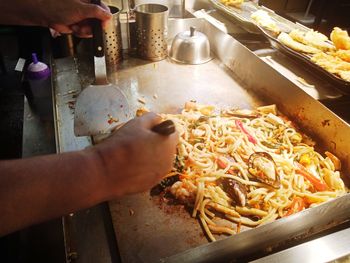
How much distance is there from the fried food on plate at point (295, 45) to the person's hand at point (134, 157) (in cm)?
298

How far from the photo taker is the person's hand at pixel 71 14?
2422 millimetres

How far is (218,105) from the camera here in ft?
11.9

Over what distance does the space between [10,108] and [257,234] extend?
6.33 metres

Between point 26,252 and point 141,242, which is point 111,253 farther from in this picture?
point 26,252

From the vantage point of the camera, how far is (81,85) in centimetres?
383

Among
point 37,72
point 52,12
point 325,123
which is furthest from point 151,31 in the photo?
point 325,123

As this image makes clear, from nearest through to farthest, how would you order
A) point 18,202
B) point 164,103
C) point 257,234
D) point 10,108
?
point 18,202 → point 257,234 → point 164,103 → point 10,108

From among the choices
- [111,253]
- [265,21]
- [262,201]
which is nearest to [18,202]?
[111,253]

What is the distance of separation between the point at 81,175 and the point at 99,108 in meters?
1.71

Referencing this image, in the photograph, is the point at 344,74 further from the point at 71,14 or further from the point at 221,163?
the point at 71,14

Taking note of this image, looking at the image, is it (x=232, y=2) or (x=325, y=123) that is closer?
(x=325, y=123)

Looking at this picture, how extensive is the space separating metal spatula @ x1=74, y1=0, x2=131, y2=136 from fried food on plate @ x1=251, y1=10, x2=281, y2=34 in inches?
104

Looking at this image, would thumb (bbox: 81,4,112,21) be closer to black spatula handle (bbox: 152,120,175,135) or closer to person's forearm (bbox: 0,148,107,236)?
black spatula handle (bbox: 152,120,175,135)

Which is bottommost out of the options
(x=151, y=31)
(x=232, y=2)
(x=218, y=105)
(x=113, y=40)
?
→ (x=218, y=105)
